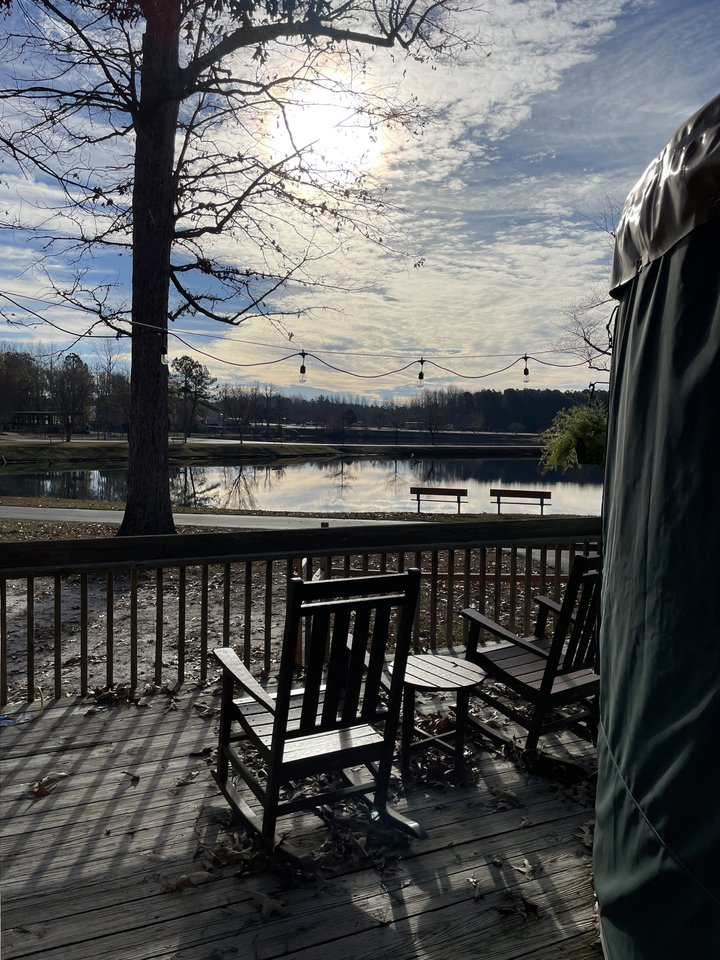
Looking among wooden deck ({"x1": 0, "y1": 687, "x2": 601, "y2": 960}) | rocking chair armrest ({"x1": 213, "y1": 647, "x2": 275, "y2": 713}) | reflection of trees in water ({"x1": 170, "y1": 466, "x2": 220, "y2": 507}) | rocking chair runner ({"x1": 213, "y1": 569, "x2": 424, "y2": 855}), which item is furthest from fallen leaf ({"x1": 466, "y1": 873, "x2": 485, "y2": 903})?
reflection of trees in water ({"x1": 170, "y1": 466, "x2": 220, "y2": 507})

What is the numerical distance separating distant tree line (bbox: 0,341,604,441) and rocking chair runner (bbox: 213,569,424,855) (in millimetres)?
34179

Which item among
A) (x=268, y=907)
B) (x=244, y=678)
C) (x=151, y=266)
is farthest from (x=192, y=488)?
(x=268, y=907)

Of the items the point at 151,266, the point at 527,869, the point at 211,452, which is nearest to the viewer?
the point at 527,869

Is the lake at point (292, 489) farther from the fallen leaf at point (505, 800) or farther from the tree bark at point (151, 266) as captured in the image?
the fallen leaf at point (505, 800)

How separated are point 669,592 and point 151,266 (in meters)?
9.23

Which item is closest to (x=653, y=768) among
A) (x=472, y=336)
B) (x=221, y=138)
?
(x=221, y=138)

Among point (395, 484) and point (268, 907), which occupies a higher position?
point (268, 907)

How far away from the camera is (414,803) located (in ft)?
9.86

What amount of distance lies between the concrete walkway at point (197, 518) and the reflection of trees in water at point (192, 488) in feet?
16.5

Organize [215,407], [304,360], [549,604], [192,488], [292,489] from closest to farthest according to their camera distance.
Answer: [549,604], [304,360], [192,488], [292,489], [215,407]

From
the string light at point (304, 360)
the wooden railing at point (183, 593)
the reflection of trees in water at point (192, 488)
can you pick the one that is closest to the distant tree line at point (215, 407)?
the reflection of trees in water at point (192, 488)

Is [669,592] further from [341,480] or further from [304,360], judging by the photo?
[341,480]

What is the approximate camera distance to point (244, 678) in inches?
109

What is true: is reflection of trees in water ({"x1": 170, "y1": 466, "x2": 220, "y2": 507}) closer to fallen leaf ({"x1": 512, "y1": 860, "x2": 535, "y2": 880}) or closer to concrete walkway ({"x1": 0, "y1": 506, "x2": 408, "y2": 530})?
concrete walkway ({"x1": 0, "y1": 506, "x2": 408, "y2": 530})
